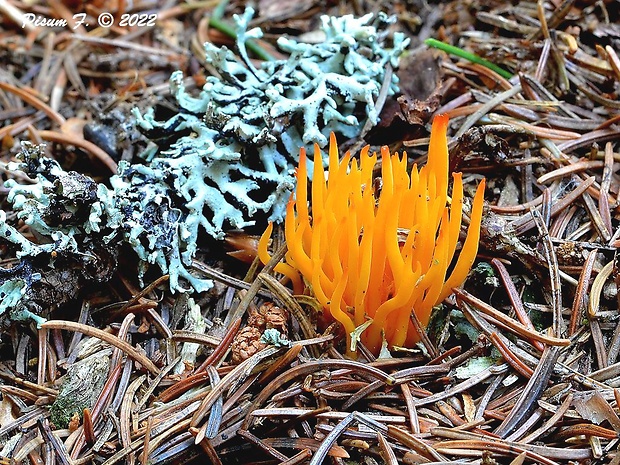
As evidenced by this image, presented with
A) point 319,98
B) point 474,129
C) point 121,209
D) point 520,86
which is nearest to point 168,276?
point 121,209

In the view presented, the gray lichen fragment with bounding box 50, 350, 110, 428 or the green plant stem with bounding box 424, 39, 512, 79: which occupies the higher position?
the green plant stem with bounding box 424, 39, 512, 79

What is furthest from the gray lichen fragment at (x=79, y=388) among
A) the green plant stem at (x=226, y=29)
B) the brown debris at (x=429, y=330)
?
the green plant stem at (x=226, y=29)

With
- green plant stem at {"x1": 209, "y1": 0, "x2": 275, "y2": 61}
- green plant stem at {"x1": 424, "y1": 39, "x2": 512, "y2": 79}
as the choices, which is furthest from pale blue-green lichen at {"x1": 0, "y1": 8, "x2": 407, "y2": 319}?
green plant stem at {"x1": 209, "y1": 0, "x2": 275, "y2": 61}

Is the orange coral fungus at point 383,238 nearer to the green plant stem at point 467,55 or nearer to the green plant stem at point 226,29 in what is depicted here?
the green plant stem at point 467,55

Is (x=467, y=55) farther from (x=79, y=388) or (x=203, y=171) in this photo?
(x=79, y=388)

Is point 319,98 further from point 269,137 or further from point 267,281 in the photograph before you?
point 267,281

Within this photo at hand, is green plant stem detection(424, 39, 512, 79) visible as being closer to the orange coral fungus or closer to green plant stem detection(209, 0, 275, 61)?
green plant stem detection(209, 0, 275, 61)

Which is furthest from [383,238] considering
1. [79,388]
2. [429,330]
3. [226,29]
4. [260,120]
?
[226,29]
